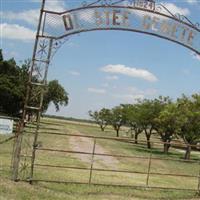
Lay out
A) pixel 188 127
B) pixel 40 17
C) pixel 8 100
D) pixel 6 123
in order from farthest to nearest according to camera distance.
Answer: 1. pixel 8 100
2. pixel 188 127
3. pixel 6 123
4. pixel 40 17

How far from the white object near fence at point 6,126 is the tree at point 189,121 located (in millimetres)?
12955

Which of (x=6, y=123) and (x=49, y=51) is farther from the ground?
(x=49, y=51)

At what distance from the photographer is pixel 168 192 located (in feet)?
48.0

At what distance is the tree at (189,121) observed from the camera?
38562 mm

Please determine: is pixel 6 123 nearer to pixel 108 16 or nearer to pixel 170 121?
pixel 170 121

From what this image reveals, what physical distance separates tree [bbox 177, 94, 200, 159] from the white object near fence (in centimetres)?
1296

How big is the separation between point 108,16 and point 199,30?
2591mm

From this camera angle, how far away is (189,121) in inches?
1534

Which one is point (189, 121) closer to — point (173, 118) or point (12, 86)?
point (173, 118)

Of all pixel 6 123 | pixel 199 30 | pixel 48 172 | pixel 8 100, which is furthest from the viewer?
pixel 8 100

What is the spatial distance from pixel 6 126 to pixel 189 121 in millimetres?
13787

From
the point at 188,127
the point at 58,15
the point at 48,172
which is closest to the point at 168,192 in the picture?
the point at 48,172

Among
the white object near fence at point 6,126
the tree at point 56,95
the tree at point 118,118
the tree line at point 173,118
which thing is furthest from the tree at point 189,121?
the tree at point 56,95

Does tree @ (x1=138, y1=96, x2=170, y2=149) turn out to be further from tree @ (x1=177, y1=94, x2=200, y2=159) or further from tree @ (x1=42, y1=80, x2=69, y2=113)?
tree @ (x1=42, y1=80, x2=69, y2=113)
